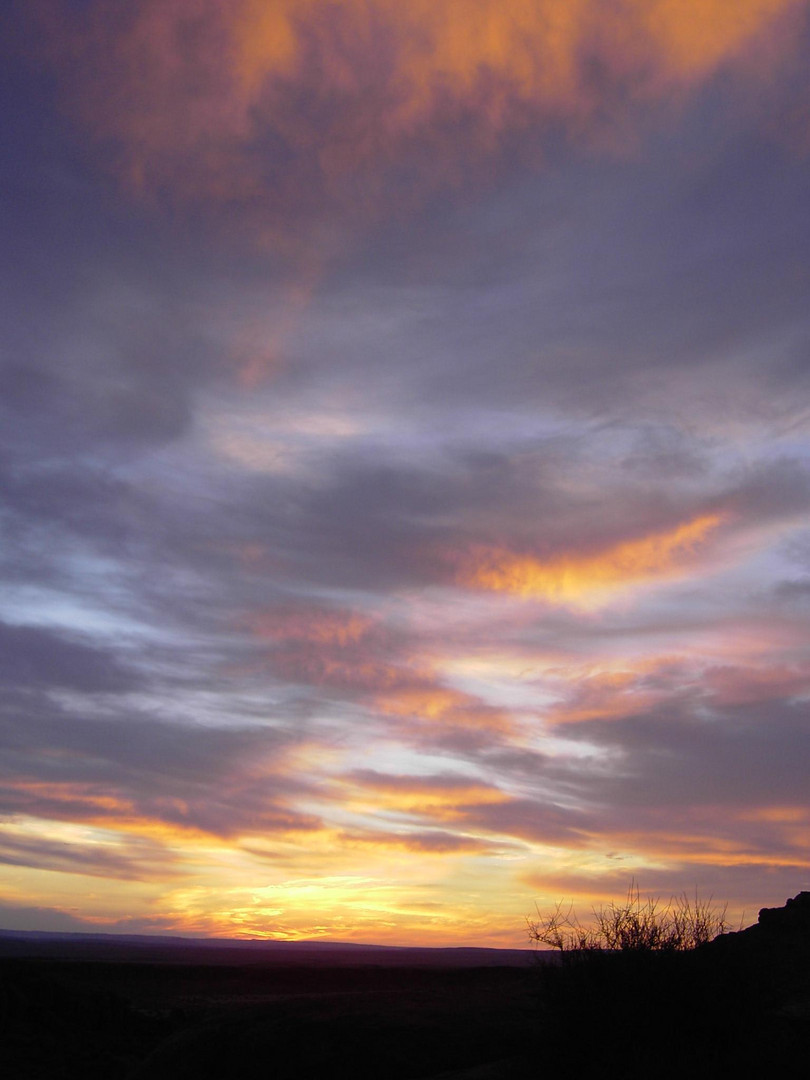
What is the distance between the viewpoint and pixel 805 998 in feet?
54.2

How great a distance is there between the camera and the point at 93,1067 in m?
25.5

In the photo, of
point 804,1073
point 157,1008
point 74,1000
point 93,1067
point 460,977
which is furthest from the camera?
point 460,977

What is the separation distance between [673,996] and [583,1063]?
1.69 metres

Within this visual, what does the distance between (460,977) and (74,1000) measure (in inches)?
858

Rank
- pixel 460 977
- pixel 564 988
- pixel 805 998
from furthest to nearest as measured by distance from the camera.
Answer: pixel 460 977 < pixel 805 998 < pixel 564 988

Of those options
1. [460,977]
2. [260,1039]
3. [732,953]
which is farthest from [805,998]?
[460,977]

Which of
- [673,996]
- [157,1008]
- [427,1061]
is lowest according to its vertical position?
[157,1008]

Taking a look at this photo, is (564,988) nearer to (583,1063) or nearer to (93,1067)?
(583,1063)

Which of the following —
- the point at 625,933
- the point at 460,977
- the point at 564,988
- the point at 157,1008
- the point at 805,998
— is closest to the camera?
the point at 564,988

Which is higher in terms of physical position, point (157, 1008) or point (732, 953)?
point (732, 953)

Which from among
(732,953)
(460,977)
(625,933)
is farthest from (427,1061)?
(460,977)

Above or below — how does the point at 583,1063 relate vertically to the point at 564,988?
below

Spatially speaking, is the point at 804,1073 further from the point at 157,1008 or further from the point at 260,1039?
the point at 157,1008

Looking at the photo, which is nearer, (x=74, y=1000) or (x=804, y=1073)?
(x=804, y=1073)
